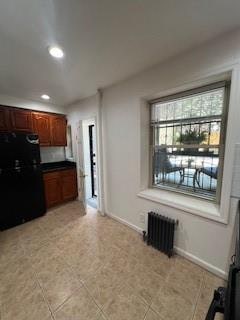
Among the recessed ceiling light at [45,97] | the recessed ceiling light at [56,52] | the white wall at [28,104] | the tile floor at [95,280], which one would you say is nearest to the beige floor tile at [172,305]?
the tile floor at [95,280]

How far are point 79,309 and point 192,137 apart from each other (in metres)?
2.28

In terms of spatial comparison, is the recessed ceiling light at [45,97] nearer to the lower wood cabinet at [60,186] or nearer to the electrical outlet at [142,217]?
the lower wood cabinet at [60,186]

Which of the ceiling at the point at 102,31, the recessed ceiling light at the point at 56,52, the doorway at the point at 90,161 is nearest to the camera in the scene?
the ceiling at the point at 102,31

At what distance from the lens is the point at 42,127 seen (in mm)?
3373

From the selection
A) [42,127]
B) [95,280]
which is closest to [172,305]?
[95,280]

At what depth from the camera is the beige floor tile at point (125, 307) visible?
1305 mm

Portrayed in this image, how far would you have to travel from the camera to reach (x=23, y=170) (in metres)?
2.79

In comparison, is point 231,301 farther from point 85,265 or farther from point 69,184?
point 69,184

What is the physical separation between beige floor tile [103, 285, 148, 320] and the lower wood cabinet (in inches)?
97.6

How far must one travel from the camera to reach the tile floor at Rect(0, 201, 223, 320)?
1.35 meters

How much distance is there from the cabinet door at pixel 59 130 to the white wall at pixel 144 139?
4.95 feet

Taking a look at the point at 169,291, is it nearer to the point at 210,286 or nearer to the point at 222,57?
the point at 210,286

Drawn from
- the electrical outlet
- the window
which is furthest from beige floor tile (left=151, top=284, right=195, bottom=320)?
the window

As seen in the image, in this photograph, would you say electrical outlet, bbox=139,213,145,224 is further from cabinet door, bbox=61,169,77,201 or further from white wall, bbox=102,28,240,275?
cabinet door, bbox=61,169,77,201
